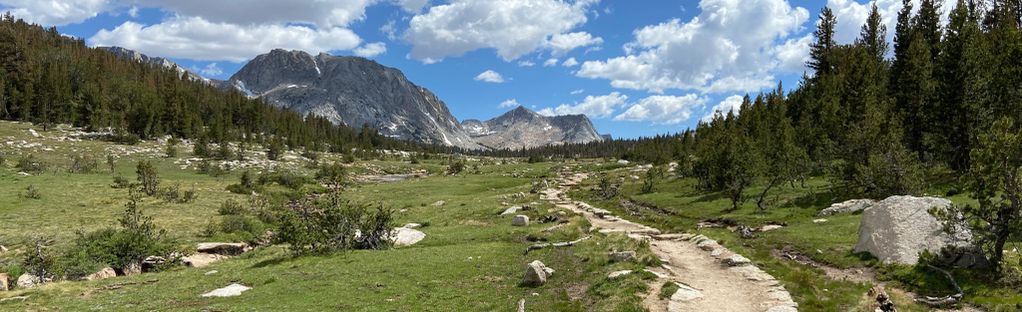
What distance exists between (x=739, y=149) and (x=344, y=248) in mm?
43790

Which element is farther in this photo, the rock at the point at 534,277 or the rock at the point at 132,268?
the rock at the point at 132,268

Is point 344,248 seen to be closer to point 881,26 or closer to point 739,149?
point 739,149

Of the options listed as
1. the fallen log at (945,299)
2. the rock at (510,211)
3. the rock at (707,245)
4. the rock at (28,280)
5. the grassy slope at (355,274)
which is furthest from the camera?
the rock at (510,211)

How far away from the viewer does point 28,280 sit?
26125mm

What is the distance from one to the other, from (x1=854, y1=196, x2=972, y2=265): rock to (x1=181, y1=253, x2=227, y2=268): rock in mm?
36979

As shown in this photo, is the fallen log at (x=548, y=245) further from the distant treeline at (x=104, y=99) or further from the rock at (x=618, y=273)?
the distant treeline at (x=104, y=99)

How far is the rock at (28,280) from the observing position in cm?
2547

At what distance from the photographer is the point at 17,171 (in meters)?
66.4

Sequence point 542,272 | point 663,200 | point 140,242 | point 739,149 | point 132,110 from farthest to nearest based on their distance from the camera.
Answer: point 132,110, point 663,200, point 739,149, point 140,242, point 542,272

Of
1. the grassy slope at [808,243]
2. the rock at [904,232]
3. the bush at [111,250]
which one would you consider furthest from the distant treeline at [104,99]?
the rock at [904,232]

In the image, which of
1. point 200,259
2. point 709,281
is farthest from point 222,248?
point 709,281

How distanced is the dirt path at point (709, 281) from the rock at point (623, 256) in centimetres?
160

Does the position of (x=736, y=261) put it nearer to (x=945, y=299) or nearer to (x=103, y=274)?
(x=945, y=299)

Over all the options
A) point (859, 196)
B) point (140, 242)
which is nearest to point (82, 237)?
point (140, 242)
